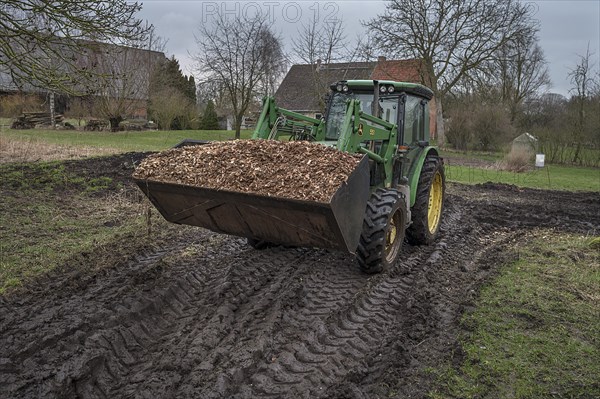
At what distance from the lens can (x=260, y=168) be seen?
483 centimetres

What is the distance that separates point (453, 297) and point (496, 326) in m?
0.78

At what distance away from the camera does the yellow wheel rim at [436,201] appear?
8.14 meters

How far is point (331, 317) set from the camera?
15.1 ft

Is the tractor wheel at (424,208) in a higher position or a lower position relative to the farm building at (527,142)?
lower

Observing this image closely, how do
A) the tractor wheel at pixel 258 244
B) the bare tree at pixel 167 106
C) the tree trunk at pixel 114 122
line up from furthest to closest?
the bare tree at pixel 167 106 → the tree trunk at pixel 114 122 → the tractor wheel at pixel 258 244

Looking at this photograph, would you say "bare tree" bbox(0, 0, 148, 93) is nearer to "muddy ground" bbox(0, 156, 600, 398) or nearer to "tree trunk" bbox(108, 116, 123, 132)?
"muddy ground" bbox(0, 156, 600, 398)

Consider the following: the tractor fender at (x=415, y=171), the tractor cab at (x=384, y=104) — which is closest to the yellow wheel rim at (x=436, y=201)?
the tractor fender at (x=415, y=171)

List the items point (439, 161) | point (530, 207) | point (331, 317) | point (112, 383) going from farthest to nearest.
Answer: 1. point (530, 207)
2. point (439, 161)
3. point (331, 317)
4. point (112, 383)

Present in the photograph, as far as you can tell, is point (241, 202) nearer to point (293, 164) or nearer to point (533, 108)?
point (293, 164)

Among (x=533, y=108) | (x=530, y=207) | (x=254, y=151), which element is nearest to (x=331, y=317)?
(x=254, y=151)

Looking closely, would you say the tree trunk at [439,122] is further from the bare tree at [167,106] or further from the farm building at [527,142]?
the bare tree at [167,106]

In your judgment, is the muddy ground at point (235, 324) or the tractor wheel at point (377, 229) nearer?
the muddy ground at point (235, 324)

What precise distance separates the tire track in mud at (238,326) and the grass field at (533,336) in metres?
0.23

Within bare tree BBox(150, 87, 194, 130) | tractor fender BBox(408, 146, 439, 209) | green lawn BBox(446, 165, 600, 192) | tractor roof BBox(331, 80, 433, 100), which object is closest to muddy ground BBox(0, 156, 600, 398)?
tractor fender BBox(408, 146, 439, 209)
